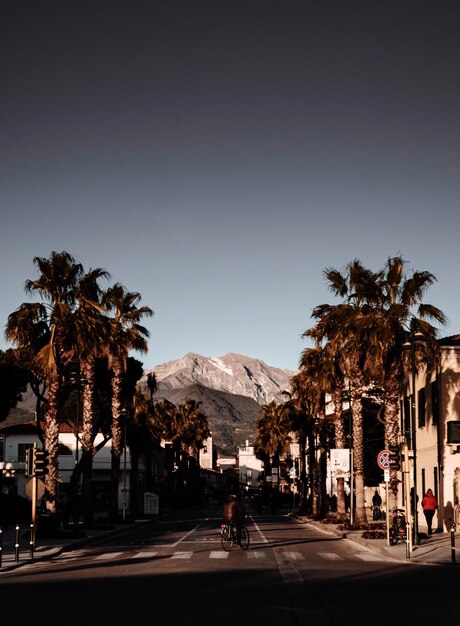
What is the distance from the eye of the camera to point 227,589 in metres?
17.7

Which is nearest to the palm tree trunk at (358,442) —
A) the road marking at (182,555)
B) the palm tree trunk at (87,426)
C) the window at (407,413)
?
the window at (407,413)

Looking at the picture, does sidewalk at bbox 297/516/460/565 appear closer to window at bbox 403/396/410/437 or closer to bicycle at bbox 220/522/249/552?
bicycle at bbox 220/522/249/552

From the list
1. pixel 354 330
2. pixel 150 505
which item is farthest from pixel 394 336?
pixel 150 505

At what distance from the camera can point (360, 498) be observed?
132 ft

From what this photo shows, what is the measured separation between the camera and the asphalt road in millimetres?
13750

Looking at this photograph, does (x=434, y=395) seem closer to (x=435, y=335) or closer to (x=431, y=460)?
(x=431, y=460)

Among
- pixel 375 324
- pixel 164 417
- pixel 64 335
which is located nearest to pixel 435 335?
pixel 375 324

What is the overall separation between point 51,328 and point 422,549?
16.9m

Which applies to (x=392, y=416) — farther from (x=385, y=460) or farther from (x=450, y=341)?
(x=450, y=341)

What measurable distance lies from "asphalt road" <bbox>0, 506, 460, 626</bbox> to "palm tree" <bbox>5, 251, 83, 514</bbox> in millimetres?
7037

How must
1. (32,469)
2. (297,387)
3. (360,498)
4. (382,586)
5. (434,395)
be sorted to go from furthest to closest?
1. (297,387)
2. (434,395)
3. (360,498)
4. (32,469)
5. (382,586)

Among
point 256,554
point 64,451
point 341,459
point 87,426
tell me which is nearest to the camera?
point 256,554

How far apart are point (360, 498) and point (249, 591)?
23.8m

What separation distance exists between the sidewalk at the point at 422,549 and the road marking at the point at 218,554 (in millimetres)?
4940
